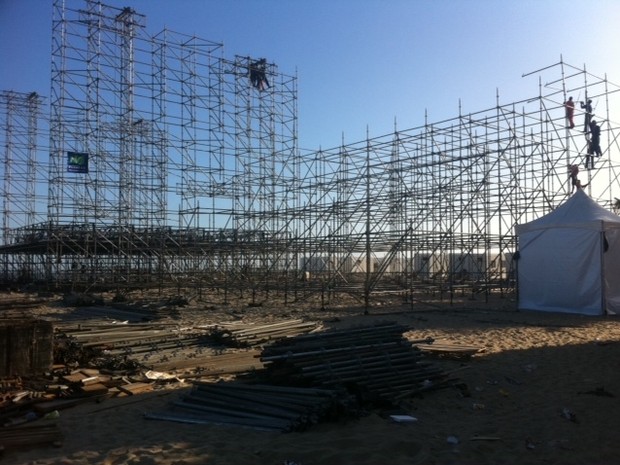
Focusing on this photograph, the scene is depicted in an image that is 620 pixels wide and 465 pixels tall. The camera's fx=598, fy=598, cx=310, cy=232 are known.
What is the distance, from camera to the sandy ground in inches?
202

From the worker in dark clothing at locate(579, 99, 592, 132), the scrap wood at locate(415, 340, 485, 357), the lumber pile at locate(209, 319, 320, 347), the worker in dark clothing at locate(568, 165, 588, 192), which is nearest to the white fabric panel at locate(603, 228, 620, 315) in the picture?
the worker in dark clothing at locate(568, 165, 588, 192)

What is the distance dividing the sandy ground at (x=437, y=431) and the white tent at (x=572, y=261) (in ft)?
23.9

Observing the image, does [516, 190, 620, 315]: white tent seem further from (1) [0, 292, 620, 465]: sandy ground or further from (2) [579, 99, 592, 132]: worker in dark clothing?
(1) [0, 292, 620, 465]: sandy ground

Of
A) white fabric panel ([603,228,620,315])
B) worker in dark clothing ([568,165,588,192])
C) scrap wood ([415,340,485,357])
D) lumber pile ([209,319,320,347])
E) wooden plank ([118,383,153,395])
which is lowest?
wooden plank ([118,383,153,395])

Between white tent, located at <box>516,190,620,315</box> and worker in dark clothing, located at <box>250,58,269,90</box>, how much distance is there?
667 inches

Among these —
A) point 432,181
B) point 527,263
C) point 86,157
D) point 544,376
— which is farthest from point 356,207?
point 544,376

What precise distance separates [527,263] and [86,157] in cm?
1824

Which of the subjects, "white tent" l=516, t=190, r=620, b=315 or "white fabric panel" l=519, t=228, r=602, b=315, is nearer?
"white tent" l=516, t=190, r=620, b=315

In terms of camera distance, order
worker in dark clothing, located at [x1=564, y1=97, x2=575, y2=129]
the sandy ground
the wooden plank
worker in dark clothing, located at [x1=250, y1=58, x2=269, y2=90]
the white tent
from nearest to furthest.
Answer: the sandy ground → the wooden plank → the white tent → worker in dark clothing, located at [x1=564, y1=97, x2=575, y2=129] → worker in dark clothing, located at [x1=250, y1=58, x2=269, y2=90]

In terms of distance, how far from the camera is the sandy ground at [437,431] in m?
5.14

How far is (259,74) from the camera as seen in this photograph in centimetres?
3033

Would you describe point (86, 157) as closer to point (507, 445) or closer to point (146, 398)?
point (146, 398)

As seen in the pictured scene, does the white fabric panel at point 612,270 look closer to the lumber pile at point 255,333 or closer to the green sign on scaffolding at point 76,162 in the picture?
the lumber pile at point 255,333

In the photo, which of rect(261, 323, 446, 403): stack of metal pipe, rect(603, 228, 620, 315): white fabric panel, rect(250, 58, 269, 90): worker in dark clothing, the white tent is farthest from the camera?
rect(250, 58, 269, 90): worker in dark clothing
